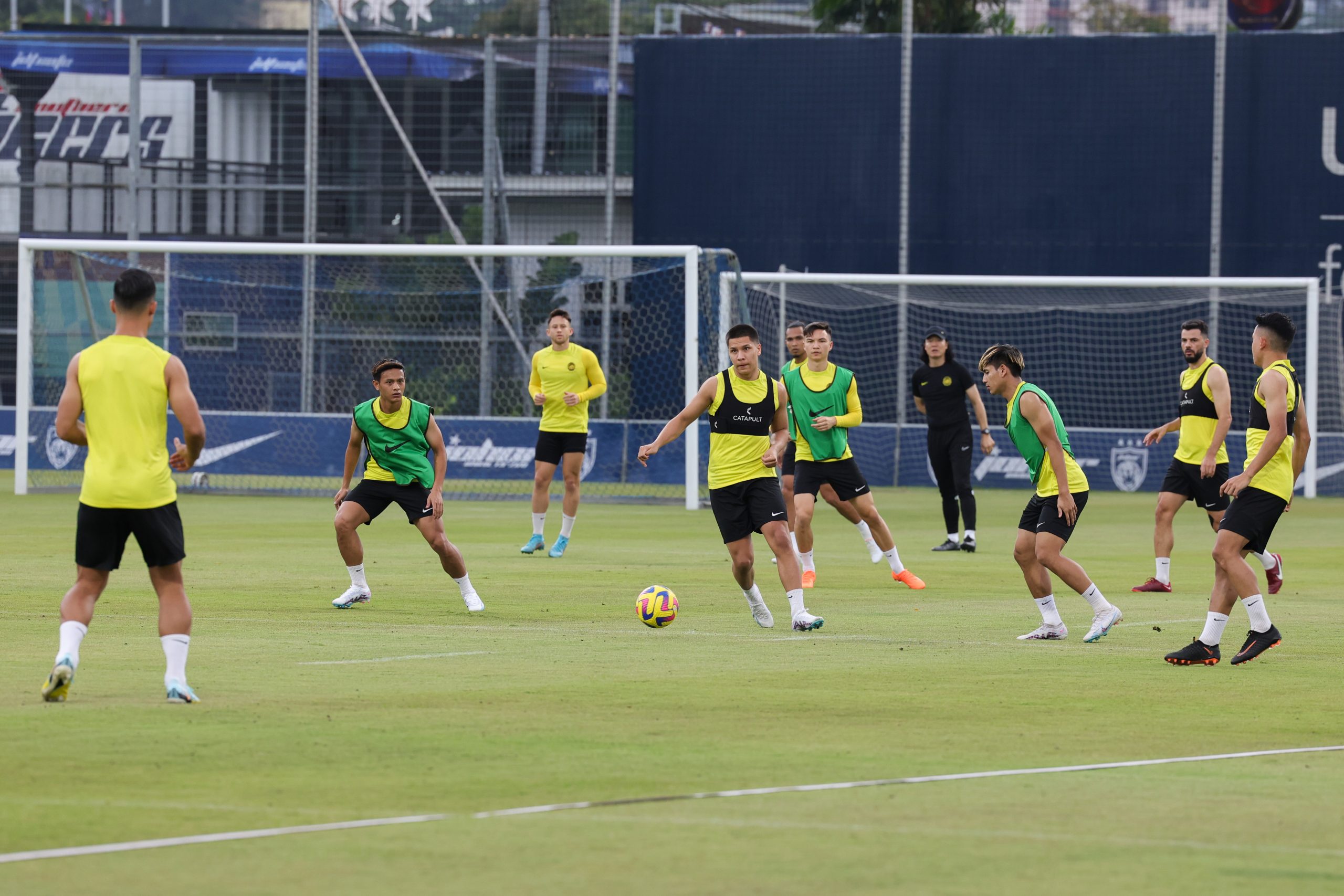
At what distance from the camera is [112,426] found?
8523mm

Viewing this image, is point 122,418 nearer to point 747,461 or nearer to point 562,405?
point 747,461

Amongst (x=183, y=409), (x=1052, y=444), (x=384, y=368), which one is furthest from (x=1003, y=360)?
(x=183, y=409)

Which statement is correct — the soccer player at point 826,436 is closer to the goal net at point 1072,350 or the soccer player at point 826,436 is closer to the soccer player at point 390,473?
the soccer player at point 390,473

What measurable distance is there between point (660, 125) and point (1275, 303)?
37.5ft

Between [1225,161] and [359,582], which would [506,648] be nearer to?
[359,582]

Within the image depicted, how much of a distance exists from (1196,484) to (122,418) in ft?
33.5

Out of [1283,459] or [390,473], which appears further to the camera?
[390,473]

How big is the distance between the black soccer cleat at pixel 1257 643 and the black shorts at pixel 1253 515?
502 mm

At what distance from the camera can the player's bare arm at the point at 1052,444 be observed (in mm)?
11531

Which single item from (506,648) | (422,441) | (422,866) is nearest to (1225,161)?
(422,441)

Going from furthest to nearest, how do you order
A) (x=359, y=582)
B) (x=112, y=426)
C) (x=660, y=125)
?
1. (x=660, y=125)
2. (x=359, y=582)
3. (x=112, y=426)

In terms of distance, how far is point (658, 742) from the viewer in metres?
7.88

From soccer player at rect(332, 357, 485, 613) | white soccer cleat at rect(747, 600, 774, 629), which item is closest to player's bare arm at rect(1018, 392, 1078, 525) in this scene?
white soccer cleat at rect(747, 600, 774, 629)

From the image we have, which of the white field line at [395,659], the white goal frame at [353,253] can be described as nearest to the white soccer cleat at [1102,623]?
the white field line at [395,659]
